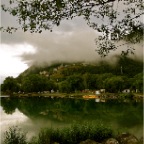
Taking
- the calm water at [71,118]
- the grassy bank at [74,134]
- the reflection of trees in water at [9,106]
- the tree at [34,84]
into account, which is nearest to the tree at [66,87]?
the tree at [34,84]

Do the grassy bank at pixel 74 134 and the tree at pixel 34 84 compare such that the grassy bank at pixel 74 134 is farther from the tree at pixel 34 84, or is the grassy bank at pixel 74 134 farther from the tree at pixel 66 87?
the tree at pixel 34 84

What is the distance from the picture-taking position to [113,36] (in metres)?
10.2

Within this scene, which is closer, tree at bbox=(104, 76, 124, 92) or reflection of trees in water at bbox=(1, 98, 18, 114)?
reflection of trees in water at bbox=(1, 98, 18, 114)

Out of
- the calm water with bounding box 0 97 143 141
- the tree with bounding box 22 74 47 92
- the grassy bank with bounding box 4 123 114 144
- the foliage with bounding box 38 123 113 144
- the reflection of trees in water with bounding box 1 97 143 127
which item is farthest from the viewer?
the tree with bounding box 22 74 47 92

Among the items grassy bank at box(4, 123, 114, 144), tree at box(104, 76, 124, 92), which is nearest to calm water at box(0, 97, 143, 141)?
grassy bank at box(4, 123, 114, 144)

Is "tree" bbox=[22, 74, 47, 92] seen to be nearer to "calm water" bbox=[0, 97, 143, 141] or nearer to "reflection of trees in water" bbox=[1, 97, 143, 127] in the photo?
"reflection of trees in water" bbox=[1, 97, 143, 127]

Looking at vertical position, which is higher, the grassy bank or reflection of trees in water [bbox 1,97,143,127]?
the grassy bank

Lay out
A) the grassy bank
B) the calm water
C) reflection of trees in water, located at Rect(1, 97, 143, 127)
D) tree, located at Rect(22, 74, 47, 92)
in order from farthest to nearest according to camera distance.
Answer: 1. tree, located at Rect(22, 74, 47, 92)
2. reflection of trees in water, located at Rect(1, 97, 143, 127)
3. the calm water
4. the grassy bank

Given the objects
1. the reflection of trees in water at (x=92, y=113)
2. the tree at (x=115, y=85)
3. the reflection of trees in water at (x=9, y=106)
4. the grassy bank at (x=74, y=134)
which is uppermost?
the tree at (x=115, y=85)

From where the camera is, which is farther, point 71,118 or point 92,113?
point 92,113

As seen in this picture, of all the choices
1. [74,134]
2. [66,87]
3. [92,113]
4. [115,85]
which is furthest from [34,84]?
[74,134]

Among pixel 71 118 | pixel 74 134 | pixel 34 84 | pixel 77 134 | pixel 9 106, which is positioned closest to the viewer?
pixel 74 134

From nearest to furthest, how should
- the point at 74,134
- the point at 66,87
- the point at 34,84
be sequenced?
the point at 74,134 → the point at 66,87 → the point at 34,84

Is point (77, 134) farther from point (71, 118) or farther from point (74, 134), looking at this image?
point (71, 118)
